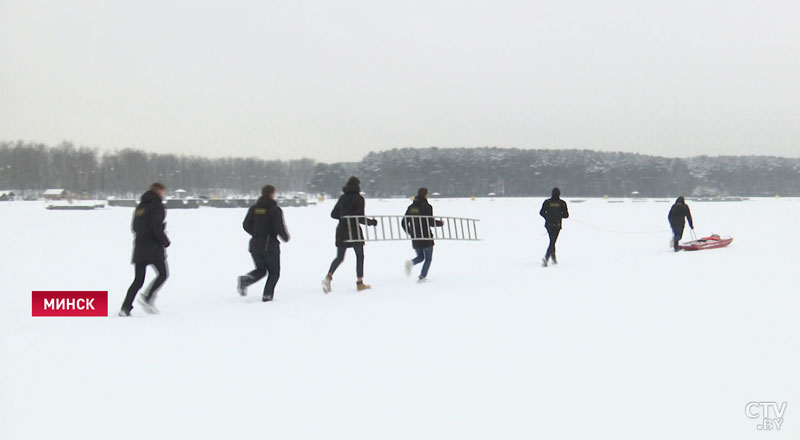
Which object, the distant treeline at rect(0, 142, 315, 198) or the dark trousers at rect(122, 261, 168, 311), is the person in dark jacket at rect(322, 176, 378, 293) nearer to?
the dark trousers at rect(122, 261, 168, 311)

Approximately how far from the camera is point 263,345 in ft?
16.5

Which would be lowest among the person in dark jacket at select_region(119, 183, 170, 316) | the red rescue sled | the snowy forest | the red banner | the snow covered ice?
the red banner

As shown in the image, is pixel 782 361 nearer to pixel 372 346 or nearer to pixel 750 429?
pixel 750 429

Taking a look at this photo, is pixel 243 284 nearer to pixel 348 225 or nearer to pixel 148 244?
pixel 148 244

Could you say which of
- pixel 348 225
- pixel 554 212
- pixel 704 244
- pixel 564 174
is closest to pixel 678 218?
pixel 704 244

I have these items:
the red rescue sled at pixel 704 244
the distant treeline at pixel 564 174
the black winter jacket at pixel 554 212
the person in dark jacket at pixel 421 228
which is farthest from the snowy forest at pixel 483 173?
the person in dark jacket at pixel 421 228

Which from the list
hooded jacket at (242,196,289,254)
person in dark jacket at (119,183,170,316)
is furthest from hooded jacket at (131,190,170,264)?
hooded jacket at (242,196,289,254)

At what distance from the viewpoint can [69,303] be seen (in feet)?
24.2

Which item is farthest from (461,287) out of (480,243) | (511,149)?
(511,149)

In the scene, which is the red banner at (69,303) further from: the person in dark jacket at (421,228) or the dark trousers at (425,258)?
the dark trousers at (425,258)

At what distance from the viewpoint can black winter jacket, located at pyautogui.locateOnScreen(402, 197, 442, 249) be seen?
30.1 feet

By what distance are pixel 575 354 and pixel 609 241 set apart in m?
14.5

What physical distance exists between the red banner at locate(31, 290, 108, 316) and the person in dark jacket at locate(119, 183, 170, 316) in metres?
0.53

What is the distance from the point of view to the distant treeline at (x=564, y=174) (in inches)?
3735
